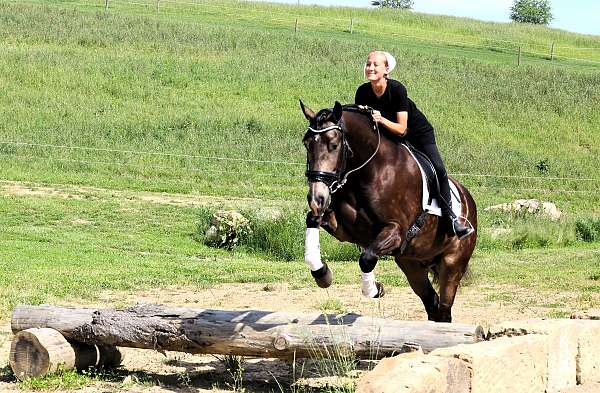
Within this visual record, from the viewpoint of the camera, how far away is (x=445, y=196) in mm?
9516

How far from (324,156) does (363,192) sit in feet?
2.35

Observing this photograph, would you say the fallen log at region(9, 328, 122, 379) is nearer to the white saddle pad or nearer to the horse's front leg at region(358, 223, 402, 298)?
the horse's front leg at region(358, 223, 402, 298)

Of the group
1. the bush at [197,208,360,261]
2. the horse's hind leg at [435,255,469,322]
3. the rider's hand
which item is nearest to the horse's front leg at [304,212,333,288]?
the rider's hand

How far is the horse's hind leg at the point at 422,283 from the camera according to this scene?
1025cm

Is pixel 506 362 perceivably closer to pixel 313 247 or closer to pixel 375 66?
pixel 313 247

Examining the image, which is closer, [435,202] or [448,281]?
[435,202]

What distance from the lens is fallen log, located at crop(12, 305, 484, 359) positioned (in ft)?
26.4

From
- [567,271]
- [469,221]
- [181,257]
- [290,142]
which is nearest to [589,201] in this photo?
[290,142]

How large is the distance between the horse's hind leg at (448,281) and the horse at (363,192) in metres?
0.58

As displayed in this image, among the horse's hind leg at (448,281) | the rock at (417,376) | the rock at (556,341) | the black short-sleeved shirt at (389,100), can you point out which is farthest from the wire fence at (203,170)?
the rock at (417,376)

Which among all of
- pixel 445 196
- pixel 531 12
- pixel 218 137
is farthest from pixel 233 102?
pixel 531 12

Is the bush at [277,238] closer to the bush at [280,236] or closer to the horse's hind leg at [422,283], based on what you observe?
the bush at [280,236]

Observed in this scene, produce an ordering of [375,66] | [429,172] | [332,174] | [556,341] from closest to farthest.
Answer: [556,341] → [332,174] → [375,66] → [429,172]

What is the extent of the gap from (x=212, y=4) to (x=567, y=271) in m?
59.7
